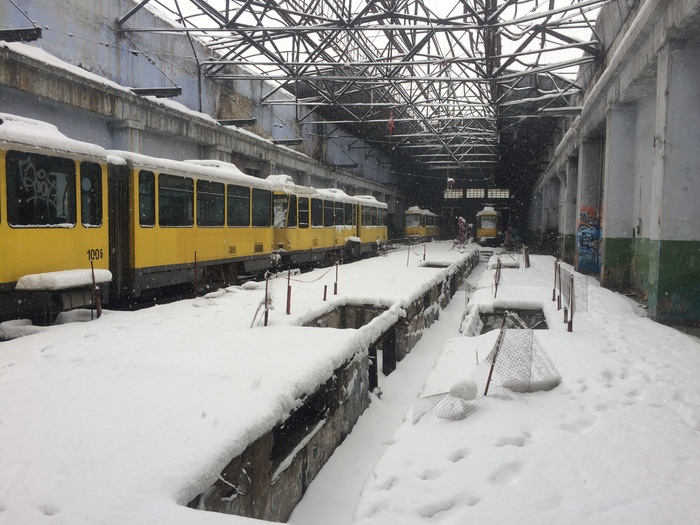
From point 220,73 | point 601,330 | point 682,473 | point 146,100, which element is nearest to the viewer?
point 682,473

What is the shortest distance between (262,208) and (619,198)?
386 inches

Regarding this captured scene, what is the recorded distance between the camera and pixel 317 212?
2002cm

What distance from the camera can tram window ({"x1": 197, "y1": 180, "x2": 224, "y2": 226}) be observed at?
1170 centimetres

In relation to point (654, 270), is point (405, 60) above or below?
above

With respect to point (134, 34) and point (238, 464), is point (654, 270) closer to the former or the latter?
point (238, 464)

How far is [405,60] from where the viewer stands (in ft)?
59.7

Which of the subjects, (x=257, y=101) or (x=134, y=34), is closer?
(x=134, y=34)

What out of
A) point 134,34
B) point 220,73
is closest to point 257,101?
point 220,73

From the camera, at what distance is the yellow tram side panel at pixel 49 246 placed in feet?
22.8

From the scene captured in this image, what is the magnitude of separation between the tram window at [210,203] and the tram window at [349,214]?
1141cm

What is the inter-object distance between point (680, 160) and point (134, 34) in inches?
621

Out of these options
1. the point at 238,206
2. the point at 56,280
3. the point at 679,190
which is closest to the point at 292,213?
the point at 238,206

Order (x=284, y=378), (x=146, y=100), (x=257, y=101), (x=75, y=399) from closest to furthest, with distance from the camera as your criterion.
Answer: (x=75, y=399), (x=284, y=378), (x=146, y=100), (x=257, y=101)

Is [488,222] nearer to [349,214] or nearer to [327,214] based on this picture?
[349,214]
